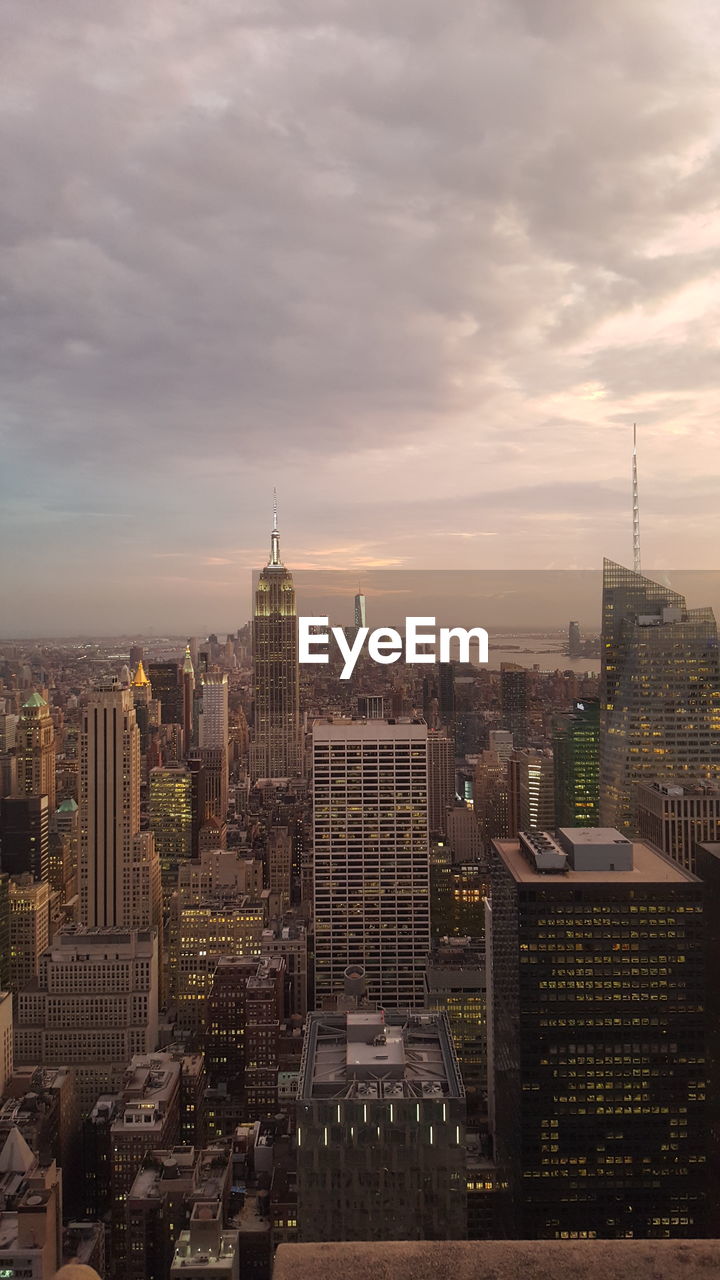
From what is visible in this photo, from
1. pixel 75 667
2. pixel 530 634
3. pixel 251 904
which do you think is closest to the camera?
pixel 530 634

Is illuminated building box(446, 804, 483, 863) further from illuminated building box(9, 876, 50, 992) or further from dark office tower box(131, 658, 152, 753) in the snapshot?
illuminated building box(9, 876, 50, 992)

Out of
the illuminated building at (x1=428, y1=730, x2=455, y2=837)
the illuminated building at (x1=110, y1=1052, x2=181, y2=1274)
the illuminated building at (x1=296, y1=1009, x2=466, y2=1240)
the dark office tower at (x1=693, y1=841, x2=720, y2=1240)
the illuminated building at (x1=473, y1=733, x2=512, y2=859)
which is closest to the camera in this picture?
the illuminated building at (x1=296, y1=1009, x2=466, y2=1240)

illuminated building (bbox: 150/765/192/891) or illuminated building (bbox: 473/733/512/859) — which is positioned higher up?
illuminated building (bbox: 473/733/512/859)

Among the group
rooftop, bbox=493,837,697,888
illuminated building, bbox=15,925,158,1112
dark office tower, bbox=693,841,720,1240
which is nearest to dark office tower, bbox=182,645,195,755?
illuminated building, bbox=15,925,158,1112

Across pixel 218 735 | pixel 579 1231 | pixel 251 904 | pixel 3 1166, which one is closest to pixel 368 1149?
pixel 579 1231

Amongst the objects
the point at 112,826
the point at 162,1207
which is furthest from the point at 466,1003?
the point at 112,826

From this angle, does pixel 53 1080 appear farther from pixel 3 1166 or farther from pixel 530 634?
pixel 530 634

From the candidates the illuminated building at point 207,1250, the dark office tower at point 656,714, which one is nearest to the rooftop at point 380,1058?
the illuminated building at point 207,1250
